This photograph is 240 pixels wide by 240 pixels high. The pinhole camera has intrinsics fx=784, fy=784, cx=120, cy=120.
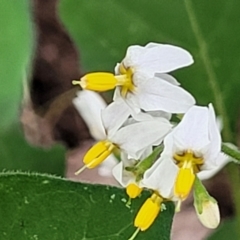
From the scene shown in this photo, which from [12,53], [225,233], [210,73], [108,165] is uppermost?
[12,53]

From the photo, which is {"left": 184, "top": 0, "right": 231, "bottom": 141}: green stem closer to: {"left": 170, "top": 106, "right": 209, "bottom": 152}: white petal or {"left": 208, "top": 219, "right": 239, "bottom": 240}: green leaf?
{"left": 208, "top": 219, "right": 239, "bottom": 240}: green leaf

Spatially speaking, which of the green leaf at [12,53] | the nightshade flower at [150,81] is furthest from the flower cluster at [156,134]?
the green leaf at [12,53]

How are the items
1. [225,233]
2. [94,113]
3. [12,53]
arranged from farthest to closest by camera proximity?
[225,233] < [94,113] < [12,53]

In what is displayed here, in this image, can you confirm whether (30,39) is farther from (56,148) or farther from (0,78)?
(56,148)

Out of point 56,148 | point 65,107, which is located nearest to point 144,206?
point 56,148

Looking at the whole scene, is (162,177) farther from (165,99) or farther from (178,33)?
(178,33)

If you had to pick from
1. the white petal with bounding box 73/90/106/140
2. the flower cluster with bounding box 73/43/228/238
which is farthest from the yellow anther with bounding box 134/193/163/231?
the white petal with bounding box 73/90/106/140

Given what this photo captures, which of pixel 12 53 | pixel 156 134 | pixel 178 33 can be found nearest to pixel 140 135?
pixel 156 134
